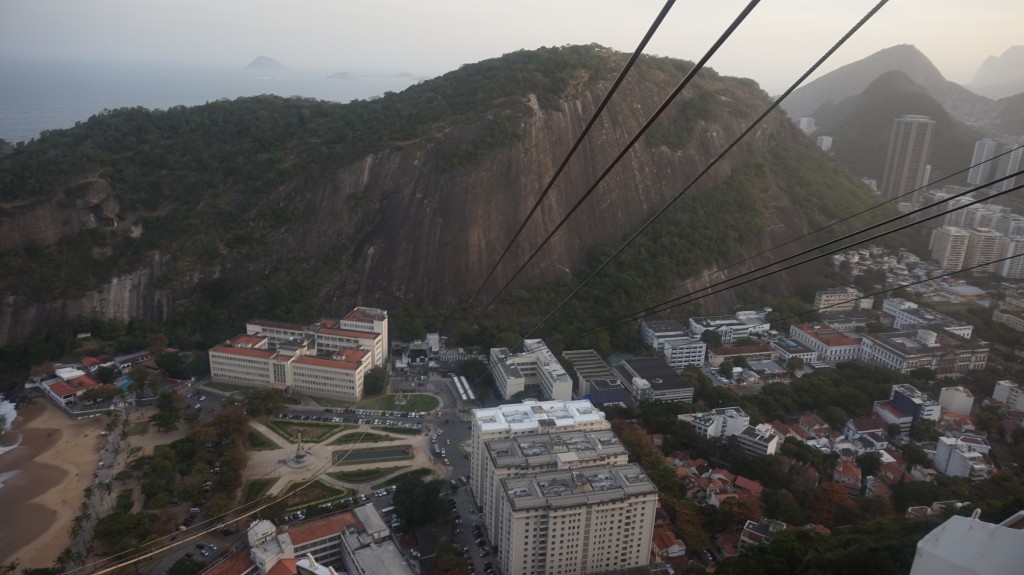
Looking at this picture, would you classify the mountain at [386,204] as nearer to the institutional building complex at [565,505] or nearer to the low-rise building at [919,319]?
the low-rise building at [919,319]

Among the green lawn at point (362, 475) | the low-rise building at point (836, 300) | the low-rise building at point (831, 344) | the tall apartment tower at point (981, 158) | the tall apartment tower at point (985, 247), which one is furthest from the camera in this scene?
the tall apartment tower at point (981, 158)

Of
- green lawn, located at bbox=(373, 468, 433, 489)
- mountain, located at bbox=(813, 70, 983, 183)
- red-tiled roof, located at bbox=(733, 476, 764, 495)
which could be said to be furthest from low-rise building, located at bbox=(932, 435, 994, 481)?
mountain, located at bbox=(813, 70, 983, 183)

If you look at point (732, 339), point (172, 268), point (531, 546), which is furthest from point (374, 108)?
point (531, 546)

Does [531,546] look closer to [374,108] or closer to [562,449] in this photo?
[562,449]

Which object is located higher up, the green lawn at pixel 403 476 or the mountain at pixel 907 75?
the mountain at pixel 907 75

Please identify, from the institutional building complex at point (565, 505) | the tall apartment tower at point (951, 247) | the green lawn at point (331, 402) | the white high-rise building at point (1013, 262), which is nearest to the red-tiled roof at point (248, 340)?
the green lawn at point (331, 402)

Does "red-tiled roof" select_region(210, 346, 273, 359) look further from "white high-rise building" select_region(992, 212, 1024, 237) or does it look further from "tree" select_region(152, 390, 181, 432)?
"white high-rise building" select_region(992, 212, 1024, 237)

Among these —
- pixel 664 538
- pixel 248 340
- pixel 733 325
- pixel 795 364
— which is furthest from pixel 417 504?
pixel 733 325
